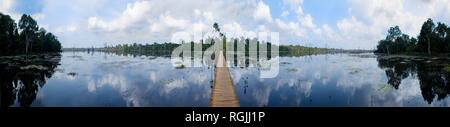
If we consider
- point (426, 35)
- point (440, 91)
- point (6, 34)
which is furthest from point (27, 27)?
point (426, 35)

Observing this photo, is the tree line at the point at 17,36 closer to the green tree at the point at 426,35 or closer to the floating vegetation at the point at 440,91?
the floating vegetation at the point at 440,91

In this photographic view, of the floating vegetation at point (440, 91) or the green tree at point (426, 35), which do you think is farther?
the green tree at point (426, 35)

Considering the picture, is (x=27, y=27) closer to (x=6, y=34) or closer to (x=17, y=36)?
(x=17, y=36)

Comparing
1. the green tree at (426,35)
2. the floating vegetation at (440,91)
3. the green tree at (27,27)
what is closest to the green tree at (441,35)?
the green tree at (426,35)

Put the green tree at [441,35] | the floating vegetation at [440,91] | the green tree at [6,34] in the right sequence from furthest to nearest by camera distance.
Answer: the green tree at [441,35], the green tree at [6,34], the floating vegetation at [440,91]

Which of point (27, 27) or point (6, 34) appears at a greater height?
point (27, 27)

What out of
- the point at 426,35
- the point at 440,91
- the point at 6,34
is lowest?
the point at 440,91

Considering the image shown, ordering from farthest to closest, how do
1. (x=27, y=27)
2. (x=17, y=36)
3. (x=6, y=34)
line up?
(x=27, y=27)
(x=17, y=36)
(x=6, y=34)

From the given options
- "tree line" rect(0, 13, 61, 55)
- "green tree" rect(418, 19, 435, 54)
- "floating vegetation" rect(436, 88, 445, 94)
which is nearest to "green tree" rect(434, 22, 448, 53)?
"green tree" rect(418, 19, 435, 54)
